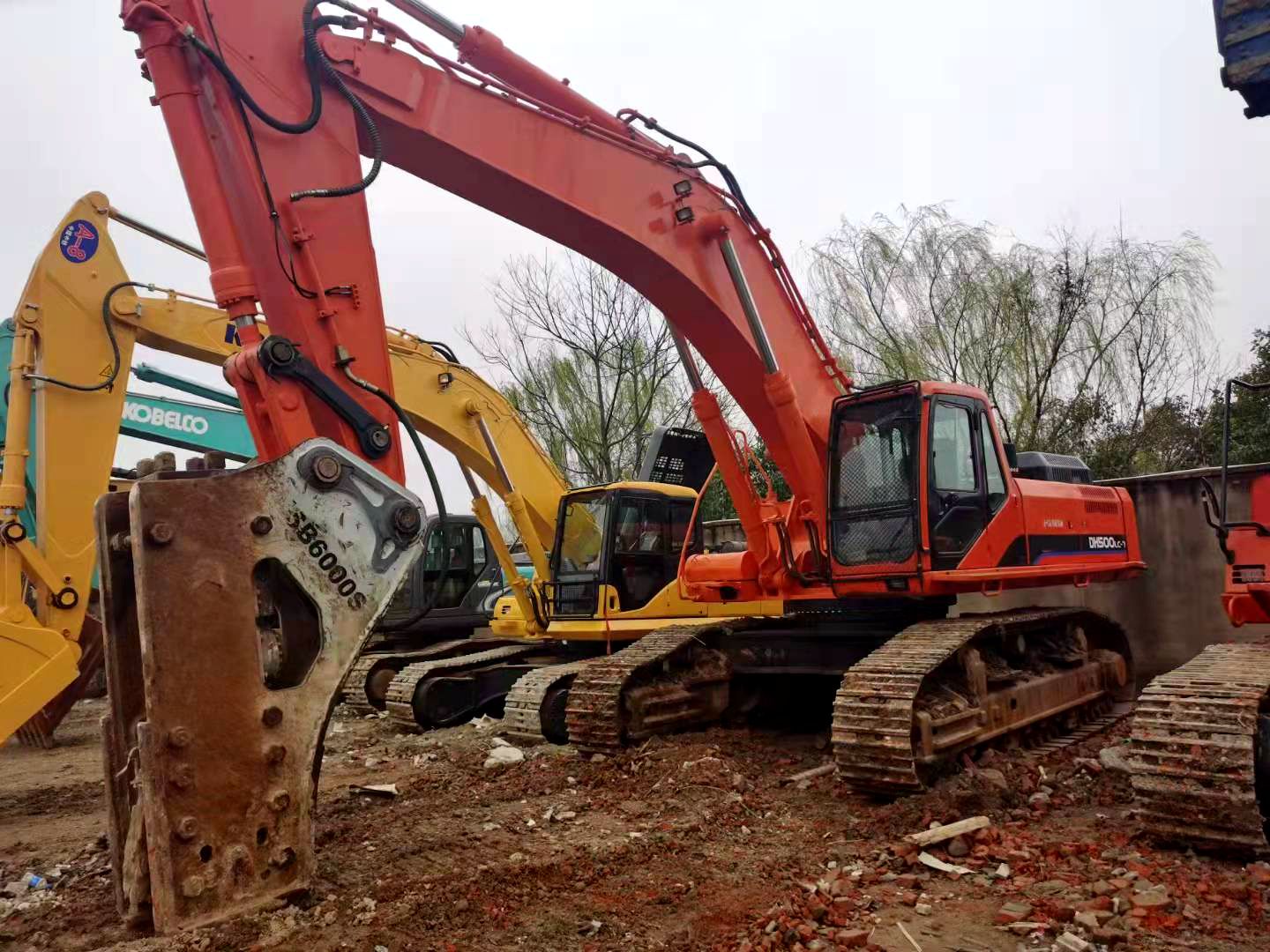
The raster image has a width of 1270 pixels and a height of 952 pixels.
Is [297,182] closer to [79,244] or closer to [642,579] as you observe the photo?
[79,244]

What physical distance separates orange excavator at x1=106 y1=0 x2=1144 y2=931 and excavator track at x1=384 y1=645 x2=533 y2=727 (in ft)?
5.78

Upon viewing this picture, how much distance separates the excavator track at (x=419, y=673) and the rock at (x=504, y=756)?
6.05 feet

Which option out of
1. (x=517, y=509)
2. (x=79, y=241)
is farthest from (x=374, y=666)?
(x=79, y=241)

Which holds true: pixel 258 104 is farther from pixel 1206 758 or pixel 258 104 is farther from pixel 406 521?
pixel 1206 758

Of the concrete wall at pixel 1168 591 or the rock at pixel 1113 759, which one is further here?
the concrete wall at pixel 1168 591

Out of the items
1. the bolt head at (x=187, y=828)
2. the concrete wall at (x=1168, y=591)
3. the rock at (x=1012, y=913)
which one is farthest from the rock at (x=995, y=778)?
the bolt head at (x=187, y=828)

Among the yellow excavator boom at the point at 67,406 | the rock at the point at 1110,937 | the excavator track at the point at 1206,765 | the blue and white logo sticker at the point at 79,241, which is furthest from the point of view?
the blue and white logo sticker at the point at 79,241

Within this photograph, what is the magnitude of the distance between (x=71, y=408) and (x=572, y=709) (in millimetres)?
4289

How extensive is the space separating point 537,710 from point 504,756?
1.97 feet

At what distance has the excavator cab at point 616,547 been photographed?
356 inches

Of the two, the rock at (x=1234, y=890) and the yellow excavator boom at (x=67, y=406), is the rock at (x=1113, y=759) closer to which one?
the rock at (x=1234, y=890)

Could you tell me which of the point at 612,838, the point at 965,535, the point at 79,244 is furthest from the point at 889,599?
the point at 79,244

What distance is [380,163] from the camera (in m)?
4.19

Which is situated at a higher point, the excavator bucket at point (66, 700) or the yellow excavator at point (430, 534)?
the yellow excavator at point (430, 534)
